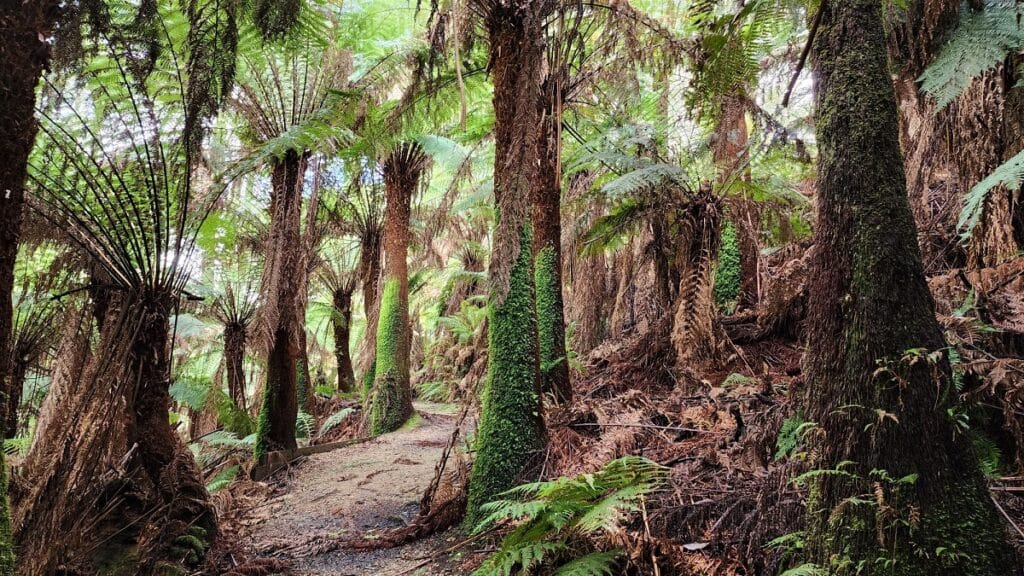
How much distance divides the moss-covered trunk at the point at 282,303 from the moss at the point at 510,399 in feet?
9.55

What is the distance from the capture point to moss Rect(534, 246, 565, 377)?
4.76m

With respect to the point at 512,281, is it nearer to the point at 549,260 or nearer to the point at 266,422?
the point at 549,260

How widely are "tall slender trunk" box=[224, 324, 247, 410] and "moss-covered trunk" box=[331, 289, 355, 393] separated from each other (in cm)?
235

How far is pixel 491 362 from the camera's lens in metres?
3.72

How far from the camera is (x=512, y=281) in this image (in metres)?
3.71

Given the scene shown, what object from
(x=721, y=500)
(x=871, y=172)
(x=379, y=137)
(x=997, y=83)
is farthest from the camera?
(x=379, y=137)

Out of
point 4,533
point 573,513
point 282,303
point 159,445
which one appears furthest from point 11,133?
point 282,303

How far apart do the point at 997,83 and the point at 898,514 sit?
2.66 m

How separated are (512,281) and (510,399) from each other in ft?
2.61

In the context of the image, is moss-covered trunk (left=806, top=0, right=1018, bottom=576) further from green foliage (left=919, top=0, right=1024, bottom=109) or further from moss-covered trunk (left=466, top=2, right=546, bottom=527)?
moss-covered trunk (left=466, top=2, right=546, bottom=527)

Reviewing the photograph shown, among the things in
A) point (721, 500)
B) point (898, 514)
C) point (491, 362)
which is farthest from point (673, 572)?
point (491, 362)

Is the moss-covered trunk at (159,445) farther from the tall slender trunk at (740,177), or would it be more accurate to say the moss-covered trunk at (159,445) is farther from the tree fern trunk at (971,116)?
the tree fern trunk at (971,116)

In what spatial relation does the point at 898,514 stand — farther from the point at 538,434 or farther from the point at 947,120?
the point at 947,120

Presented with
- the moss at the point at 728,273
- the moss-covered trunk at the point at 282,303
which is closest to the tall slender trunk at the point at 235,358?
the moss-covered trunk at the point at 282,303
